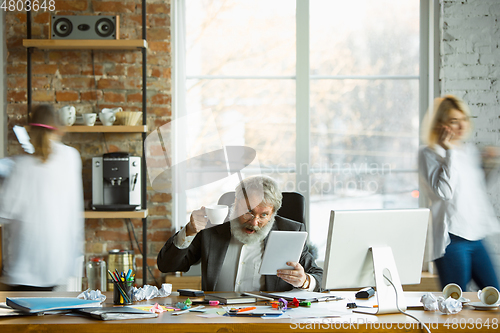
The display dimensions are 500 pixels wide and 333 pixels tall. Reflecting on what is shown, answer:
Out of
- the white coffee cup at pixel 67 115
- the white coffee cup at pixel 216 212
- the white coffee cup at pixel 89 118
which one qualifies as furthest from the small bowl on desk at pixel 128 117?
the white coffee cup at pixel 216 212

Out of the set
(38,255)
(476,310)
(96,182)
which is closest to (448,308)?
(476,310)

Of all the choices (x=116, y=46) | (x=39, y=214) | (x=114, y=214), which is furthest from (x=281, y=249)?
(x=116, y=46)

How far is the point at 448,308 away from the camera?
143cm

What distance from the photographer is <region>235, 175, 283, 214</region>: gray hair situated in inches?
73.8

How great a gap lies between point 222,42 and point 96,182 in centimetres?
122

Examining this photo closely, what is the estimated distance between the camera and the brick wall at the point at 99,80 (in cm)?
303

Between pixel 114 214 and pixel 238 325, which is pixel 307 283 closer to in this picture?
pixel 238 325

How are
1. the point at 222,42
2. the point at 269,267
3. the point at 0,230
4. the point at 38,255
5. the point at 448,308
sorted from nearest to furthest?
the point at 448,308 < the point at 269,267 < the point at 38,255 < the point at 0,230 < the point at 222,42

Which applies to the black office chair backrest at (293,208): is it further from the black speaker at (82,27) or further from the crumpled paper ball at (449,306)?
the black speaker at (82,27)

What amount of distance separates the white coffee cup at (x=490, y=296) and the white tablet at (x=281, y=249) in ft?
1.94

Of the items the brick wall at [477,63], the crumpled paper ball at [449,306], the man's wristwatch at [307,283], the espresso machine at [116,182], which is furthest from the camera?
the brick wall at [477,63]

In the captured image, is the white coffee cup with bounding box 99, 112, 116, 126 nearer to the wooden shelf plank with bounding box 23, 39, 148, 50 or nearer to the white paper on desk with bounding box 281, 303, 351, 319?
the wooden shelf plank with bounding box 23, 39, 148, 50

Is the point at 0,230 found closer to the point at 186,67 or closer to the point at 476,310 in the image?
the point at 186,67

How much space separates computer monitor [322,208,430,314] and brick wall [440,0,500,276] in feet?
5.79
